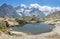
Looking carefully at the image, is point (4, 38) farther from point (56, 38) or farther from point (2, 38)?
point (56, 38)

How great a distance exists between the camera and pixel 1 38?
83.1 ft

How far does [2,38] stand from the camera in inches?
1003

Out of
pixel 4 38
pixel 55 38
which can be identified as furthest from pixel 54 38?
→ pixel 4 38

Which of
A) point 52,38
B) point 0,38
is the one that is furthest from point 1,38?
point 52,38

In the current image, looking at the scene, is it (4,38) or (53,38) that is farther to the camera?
(53,38)

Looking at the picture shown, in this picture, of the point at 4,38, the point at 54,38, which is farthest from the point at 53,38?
the point at 4,38

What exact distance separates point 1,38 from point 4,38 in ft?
1.53

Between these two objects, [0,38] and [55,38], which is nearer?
[0,38]

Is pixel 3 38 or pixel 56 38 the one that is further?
pixel 56 38

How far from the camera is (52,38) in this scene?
27938 millimetres

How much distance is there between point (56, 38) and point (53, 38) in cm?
52

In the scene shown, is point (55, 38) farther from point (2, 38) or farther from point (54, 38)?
point (2, 38)

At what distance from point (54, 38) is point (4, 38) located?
8.70m

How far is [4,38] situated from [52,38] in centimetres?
832
